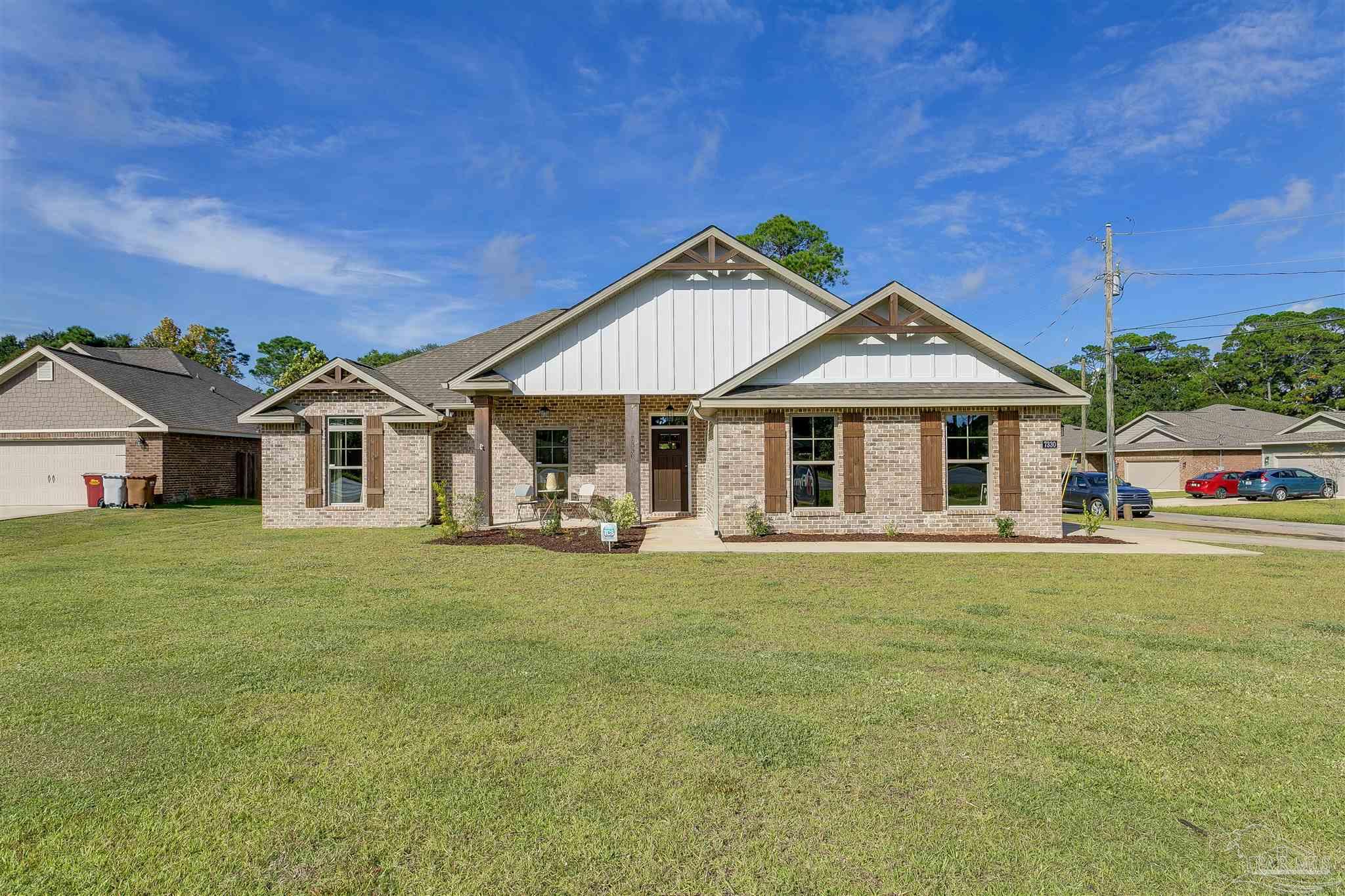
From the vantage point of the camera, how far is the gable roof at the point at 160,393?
75.0ft

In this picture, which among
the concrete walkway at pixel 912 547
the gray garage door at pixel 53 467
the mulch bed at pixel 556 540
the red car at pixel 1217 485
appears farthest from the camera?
the red car at pixel 1217 485

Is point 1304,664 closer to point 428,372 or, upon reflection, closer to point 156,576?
point 156,576

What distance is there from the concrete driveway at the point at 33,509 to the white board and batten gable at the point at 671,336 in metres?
14.9

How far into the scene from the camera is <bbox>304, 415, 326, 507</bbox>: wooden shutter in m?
16.8

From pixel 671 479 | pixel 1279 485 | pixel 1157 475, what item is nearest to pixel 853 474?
pixel 671 479

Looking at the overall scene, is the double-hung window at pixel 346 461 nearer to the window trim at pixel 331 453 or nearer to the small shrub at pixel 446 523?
the window trim at pixel 331 453

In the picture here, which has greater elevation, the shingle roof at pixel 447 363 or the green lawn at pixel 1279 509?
the shingle roof at pixel 447 363

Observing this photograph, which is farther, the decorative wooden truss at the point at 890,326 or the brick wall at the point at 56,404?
the brick wall at the point at 56,404

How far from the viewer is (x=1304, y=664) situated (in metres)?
5.58

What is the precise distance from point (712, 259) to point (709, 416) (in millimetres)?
3638

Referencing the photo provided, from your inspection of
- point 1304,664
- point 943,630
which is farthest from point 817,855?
point 1304,664

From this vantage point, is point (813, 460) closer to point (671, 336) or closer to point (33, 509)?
point (671, 336)

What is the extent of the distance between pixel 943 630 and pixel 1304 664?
2.64 metres

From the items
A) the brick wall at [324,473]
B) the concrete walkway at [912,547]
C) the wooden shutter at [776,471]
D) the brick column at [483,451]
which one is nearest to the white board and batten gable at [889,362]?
the wooden shutter at [776,471]
